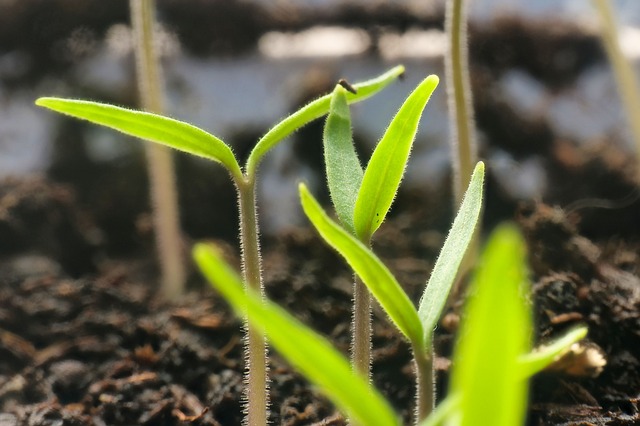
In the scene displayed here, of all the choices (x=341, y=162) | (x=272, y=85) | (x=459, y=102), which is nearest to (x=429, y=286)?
(x=341, y=162)

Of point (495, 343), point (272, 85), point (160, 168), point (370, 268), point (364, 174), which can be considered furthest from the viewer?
point (272, 85)

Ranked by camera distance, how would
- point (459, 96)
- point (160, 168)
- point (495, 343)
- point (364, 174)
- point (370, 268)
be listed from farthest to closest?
1. point (160, 168)
2. point (459, 96)
3. point (364, 174)
4. point (370, 268)
5. point (495, 343)

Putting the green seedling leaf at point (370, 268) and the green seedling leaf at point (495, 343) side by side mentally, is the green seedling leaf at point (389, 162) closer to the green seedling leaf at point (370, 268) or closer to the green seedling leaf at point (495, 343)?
the green seedling leaf at point (370, 268)

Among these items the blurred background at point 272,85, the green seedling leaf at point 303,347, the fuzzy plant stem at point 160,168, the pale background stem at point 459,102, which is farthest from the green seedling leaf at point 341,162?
the blurred background at point 272,85

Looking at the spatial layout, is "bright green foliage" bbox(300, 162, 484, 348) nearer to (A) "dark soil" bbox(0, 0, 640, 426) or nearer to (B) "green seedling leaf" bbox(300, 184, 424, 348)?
(B) "green seedling leaf" bbox(300, 184, 424, 348)

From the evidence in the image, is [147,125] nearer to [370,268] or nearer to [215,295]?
[370,268]

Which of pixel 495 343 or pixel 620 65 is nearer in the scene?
pixel 495 343

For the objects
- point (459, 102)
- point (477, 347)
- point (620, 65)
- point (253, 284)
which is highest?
point (620, 65)
